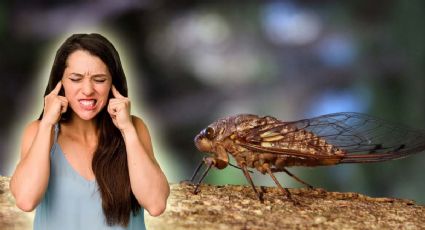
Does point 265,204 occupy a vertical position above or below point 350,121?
below

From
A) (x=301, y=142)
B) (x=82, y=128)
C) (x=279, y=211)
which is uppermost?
(x=82, y=128)

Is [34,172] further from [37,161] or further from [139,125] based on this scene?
[139,125]

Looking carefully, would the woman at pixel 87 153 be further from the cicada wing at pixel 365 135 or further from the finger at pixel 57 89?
the cicada wing at pixel 365 135

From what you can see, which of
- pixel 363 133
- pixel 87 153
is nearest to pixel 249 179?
pixel 363 133

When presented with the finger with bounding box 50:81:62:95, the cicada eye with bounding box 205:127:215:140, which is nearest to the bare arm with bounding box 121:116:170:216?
the finger with bounding box 50:81:62:95

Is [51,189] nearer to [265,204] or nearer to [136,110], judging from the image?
[136,110]

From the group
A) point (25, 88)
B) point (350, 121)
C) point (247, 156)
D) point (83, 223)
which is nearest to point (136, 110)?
point (25, 88)

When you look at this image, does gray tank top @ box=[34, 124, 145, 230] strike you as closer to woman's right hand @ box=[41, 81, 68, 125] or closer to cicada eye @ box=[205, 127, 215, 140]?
woman's right hand @ box=[41, 81, 68, 125]
